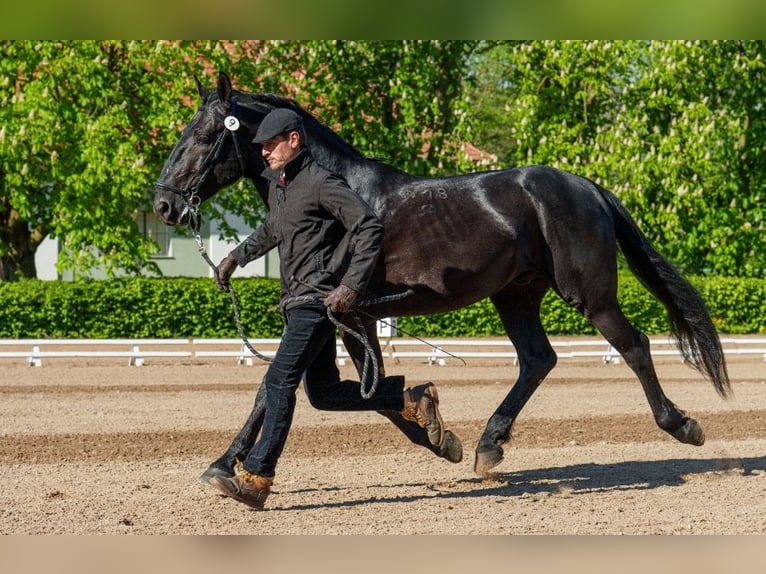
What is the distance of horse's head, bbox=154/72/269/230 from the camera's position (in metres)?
6.57

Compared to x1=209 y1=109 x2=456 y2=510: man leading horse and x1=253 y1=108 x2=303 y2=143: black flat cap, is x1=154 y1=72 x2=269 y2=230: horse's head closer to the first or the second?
x1=209 y1=109 x2=456 y2=510: man leading horse

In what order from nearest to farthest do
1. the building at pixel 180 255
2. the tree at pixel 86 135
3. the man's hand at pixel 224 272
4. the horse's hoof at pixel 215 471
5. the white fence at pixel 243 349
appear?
the horse's hoof at pixel 215 471 → the man's hand at pixel 224 272 → the white fence at pixel 243 349 → the tree at pixel 86 135 → the building at pixel 180 255

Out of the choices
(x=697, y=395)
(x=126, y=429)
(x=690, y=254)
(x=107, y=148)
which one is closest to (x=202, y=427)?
(x=126, y=429)

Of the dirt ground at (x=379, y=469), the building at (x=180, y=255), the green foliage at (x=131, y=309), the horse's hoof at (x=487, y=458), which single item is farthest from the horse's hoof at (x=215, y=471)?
the building at (x=180, y=255)

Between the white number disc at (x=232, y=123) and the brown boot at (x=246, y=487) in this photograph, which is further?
the white number disc at (x=232, y=123)

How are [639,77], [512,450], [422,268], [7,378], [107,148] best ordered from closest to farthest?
[422,268], [512,450], [7,378], [107,148], [639,77]

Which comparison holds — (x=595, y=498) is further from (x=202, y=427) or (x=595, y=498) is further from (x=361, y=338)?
(x=202, y=427)

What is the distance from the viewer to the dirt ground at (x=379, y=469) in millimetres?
5977

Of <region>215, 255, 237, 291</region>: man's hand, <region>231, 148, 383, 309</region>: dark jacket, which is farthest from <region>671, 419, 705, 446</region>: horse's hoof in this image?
<region>215, 255, 237, 291</region>: man's hand

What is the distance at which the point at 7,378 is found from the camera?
14.9 m

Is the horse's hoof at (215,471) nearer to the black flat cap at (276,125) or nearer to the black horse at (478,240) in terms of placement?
the black horse at (478,240)

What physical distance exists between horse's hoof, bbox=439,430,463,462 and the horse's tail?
5.95ft

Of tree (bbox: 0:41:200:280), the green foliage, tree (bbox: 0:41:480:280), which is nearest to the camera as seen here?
tree (bbox: 0:41:200:280)

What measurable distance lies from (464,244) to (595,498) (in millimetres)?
1707
